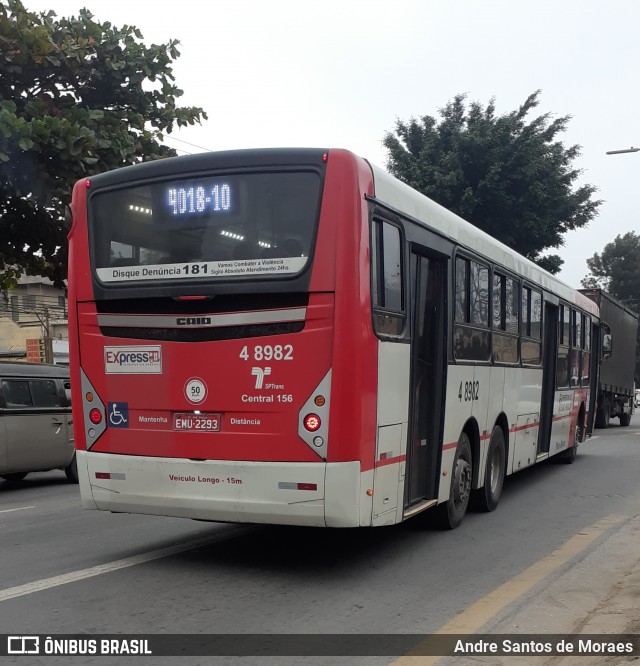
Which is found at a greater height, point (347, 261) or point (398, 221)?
point (398, 221)

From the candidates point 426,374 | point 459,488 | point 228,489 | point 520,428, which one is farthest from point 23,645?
point 520,428

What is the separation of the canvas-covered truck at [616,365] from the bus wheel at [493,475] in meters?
15.6

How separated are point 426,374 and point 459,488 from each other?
1.69 metres

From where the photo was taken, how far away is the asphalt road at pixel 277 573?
5562 millimetres

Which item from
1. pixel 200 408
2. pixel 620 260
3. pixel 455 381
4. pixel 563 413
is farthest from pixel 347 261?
pixel 620 260

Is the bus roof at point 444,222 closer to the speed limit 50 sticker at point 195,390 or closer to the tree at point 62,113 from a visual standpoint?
the speed limit 50 sticker at point 195,390

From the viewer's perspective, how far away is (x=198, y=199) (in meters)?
6.86

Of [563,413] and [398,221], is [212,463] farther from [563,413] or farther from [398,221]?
[563,413]

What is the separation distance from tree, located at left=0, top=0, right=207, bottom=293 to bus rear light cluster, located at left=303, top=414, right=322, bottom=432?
746 cm

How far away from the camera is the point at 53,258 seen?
1502 centimetres

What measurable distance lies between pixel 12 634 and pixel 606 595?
4223mm

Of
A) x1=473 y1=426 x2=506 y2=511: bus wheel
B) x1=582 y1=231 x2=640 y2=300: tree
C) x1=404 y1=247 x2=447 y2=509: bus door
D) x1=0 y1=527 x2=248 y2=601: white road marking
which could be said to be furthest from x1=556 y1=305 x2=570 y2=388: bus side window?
x1=582 y1=231 x2=640 y2=300: tree

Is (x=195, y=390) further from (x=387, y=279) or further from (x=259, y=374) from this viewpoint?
(x=387, y=279)

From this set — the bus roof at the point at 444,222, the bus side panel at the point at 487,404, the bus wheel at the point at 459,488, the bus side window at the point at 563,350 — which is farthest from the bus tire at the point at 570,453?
the bus wheel at the point at 459,488
